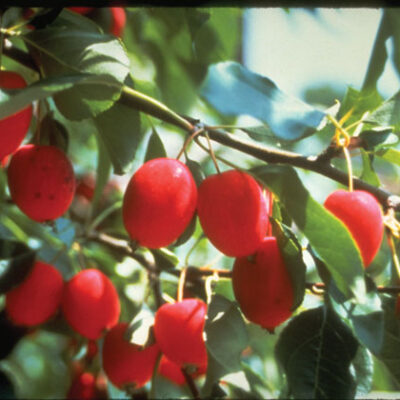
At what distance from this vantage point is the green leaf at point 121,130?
37.4 inches

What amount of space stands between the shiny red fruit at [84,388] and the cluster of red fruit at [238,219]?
0.71 meters

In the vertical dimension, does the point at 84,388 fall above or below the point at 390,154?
below

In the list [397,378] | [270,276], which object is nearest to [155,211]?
[270,276]

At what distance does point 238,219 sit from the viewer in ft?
2.48

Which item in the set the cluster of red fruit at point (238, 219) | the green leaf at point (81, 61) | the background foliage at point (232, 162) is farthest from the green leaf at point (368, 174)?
the green leaf at point (81, 61)

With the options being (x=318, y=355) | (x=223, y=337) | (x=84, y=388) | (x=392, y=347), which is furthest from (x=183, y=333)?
(x=84, y=388)

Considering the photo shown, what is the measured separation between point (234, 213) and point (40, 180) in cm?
32

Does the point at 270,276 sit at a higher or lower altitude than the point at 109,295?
higher

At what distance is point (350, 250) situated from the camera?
0.70 m

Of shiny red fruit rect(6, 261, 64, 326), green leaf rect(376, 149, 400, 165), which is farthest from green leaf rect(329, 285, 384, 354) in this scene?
shiny red fruit rect(6, 261, 64, 326)

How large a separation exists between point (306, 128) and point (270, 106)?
48 millimetres

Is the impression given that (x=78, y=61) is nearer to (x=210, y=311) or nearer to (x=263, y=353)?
(x=210, y=311)

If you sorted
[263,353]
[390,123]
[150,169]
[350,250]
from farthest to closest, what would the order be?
[263,353]
[390,123]
[150,169]
[350,250]

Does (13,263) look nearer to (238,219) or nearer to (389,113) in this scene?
(238,219)
